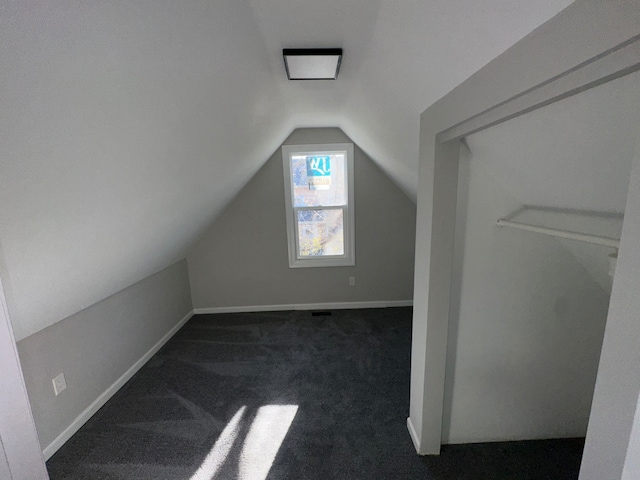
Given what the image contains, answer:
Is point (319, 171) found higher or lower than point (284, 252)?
higher

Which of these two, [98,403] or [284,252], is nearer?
[98,403]

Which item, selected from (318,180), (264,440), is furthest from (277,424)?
(318,180)

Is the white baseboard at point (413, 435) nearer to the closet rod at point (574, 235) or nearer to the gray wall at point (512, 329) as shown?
the gray wall at point (512, 329)

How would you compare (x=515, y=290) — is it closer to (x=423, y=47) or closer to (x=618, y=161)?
(x=618, y=161)

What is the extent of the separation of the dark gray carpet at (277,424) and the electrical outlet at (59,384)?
1.09ft

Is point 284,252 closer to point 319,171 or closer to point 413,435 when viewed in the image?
point 319,171

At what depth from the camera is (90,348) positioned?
1.98 m

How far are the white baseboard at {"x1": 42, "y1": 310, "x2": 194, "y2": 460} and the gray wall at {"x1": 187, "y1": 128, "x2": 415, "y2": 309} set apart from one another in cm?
92

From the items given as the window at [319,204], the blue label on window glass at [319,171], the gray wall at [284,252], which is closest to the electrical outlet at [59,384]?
the gray wall at [284,252]

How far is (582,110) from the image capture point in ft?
2.27

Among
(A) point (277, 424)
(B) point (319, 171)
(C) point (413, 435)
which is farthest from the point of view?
(B) point (319, 171)

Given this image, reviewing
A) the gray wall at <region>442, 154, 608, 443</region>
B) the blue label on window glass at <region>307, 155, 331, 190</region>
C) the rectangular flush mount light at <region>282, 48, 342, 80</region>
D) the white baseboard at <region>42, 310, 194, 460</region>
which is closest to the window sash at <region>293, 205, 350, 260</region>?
the blue label on window glass at <region>307, 155, 331, 190</region>

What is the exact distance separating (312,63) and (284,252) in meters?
2.38

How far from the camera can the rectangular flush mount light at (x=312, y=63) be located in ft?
4.02
